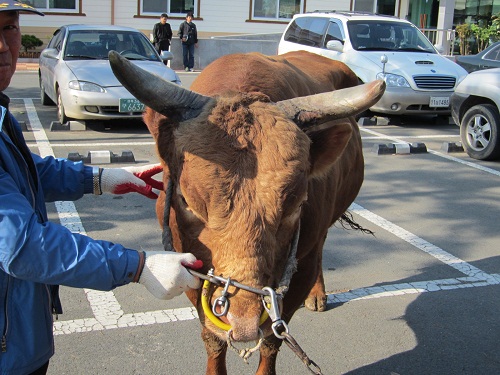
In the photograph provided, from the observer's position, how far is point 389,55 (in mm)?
12891

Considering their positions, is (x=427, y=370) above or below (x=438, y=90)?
below

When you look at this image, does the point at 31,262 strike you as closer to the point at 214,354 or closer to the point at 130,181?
the point at 130,181

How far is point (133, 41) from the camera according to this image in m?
12.2

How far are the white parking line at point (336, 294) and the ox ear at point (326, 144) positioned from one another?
203 centimetres

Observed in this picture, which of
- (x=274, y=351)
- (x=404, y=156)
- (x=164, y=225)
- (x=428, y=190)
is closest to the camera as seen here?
(x=164, y=225)

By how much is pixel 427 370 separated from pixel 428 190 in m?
4.36

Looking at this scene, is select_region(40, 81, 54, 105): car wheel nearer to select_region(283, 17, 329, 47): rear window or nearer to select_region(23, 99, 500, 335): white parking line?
select_region(283, 17, 329, 47): rear window

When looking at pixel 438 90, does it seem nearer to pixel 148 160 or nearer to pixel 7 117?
pixel 148 160

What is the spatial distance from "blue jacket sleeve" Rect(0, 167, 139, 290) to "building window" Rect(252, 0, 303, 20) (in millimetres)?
26009

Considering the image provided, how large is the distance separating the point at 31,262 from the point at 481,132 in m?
9.01

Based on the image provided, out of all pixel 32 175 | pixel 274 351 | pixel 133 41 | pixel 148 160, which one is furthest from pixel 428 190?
pixel 133 41

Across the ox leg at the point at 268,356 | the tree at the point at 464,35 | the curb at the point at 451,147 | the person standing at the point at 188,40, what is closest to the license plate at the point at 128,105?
the curb at the point at 451,147

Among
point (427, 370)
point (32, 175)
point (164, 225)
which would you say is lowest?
point (427, 370)

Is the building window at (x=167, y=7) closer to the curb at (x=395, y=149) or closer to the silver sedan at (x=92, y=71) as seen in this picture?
the silver sedan at (x=92, y=71)
